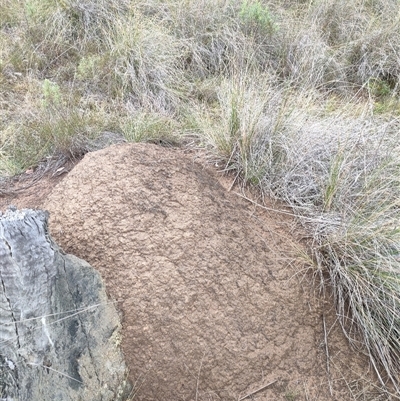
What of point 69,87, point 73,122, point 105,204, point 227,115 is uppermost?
point 227,115

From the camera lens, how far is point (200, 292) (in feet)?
6.90

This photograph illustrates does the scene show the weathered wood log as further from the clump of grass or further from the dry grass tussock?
the clump of grass

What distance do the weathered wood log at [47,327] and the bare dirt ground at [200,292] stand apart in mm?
124

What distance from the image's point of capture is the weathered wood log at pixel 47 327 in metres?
1.76

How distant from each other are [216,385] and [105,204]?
940mm

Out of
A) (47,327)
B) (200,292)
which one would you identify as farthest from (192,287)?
(47,327)

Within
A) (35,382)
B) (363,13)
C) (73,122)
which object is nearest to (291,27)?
(363,13)

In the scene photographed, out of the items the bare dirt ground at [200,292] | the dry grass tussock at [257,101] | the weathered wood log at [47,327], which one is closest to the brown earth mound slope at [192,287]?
the bare dirt ground at [200,292]

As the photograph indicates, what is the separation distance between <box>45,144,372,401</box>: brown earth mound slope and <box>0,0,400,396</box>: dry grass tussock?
0.87 feet

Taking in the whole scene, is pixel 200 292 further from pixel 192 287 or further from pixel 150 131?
pixel 150 131

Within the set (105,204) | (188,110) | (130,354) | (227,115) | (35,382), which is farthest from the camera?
(188,110)

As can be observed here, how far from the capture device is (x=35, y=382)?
69.0 inches

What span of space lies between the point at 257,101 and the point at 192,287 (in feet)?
4.68

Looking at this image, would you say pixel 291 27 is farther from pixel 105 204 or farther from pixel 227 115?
pixel 105 204
